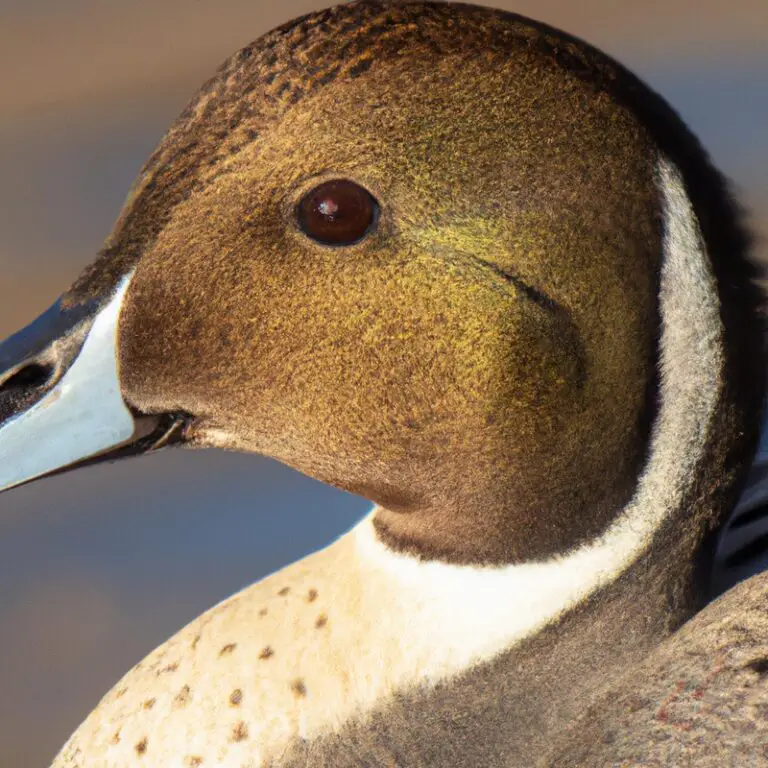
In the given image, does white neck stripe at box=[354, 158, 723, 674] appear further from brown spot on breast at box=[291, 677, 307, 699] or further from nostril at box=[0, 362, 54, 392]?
nostril at box=[0, 362, 54, 392]

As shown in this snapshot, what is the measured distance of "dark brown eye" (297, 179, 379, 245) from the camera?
1.09 meters

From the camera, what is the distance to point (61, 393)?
118 centimetres

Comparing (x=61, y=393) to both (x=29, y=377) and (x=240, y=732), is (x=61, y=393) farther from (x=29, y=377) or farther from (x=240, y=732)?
(x=240, y=732)

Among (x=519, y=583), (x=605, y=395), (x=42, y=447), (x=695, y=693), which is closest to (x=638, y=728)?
(x=695, y=693)

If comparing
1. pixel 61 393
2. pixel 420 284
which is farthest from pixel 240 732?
pixel 420 284

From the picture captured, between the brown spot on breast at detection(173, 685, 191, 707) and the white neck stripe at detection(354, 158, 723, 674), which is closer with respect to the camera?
the white neck stripe at detection(354, 158, 723, 674)

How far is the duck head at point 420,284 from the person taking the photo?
108cm

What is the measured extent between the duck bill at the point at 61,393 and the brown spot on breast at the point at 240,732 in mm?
296

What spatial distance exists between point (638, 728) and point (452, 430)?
290 millimetres

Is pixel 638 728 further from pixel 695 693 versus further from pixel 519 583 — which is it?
pixel 519 583

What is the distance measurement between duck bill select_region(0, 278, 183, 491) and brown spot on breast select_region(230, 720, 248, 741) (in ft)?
0.97

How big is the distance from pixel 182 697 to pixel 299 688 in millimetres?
145

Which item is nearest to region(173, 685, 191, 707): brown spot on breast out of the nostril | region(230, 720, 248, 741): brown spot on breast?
region(230, 720, 248, 741): brown spot on breast

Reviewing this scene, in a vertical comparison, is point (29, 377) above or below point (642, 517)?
above
